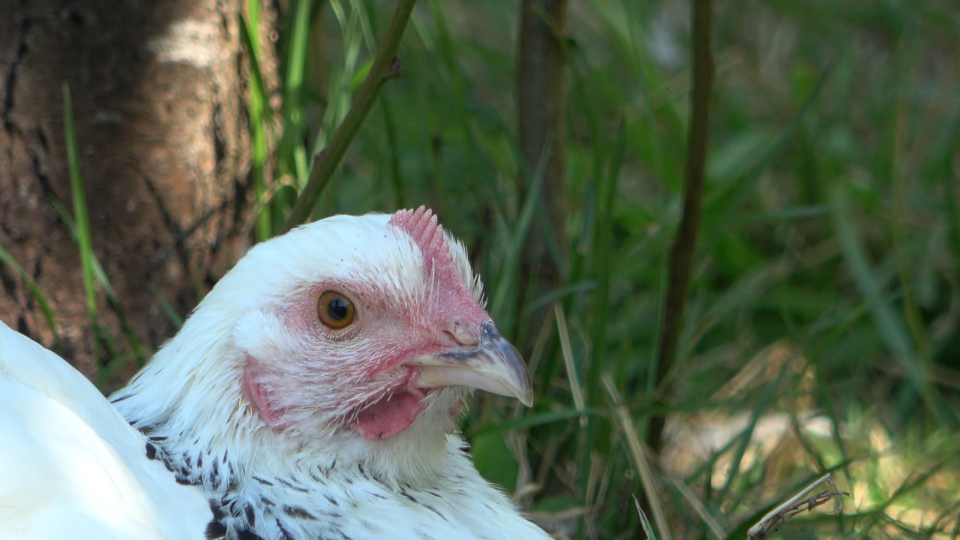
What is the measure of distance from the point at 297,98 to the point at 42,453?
1.03 m

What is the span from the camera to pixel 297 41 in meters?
1.92

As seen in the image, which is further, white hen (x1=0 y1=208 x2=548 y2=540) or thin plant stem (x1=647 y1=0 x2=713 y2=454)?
thin plant stem (x1=647 y1=0 x2=713 y2=454)

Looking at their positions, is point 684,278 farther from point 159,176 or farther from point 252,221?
point 159,176

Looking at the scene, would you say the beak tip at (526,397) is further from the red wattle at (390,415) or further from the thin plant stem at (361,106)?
the thin plant stem at (361,106)

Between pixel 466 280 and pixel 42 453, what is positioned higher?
pixel 466 280

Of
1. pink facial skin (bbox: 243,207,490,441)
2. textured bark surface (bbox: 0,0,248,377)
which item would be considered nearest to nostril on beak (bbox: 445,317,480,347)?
pink facial skin (bbox: 243,207,490,441)

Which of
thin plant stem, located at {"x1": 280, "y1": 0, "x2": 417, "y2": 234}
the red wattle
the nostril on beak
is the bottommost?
the red wattle

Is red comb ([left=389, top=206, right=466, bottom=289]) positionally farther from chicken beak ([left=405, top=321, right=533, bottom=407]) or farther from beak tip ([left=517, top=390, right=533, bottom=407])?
beak tip ([left=517, top=390, right=533, bottom=407])

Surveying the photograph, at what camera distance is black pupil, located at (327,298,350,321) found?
1357 mm

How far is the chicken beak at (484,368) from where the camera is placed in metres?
1.26

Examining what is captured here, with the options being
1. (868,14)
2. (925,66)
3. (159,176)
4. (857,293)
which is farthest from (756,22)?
(159,176)

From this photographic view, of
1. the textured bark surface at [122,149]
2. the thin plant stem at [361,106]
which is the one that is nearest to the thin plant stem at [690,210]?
the thin plant stem at [361,106]

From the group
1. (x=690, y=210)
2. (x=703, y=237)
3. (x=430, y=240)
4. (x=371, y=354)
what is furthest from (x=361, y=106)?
(x=703, y=237)

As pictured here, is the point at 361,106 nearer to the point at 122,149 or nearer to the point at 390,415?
the point at 390,415
